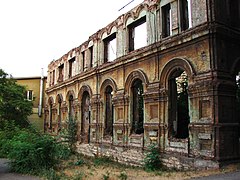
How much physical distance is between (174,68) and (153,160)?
3.81 meters

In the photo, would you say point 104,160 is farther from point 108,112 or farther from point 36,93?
point 36,93

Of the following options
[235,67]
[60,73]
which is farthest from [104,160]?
[60,73]

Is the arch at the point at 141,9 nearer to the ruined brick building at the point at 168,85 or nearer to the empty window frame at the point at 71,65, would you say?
the ruined brick building at the point at 168,85

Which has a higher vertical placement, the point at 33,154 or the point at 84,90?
the point at 84,90

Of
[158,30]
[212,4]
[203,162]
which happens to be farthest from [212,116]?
[158,30]

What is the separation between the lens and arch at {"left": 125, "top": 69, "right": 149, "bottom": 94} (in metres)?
12.0

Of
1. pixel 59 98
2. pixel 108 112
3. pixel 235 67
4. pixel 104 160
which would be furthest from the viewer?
pixel 59 98

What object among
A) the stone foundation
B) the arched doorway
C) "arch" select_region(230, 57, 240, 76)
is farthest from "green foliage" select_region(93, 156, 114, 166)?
"arch" select_region(230, 57, 240, 76)

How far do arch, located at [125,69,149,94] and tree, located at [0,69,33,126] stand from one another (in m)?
10.2

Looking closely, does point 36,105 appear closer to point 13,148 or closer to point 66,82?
point 66,82

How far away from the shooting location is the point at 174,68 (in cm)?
1059

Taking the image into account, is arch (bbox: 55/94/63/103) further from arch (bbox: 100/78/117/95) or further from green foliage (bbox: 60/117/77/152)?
arch (bbox: 100/78/117/95)

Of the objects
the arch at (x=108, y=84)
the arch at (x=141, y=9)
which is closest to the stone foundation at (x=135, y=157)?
the arch at (x=108, y=84)

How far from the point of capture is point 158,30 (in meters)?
11.7
